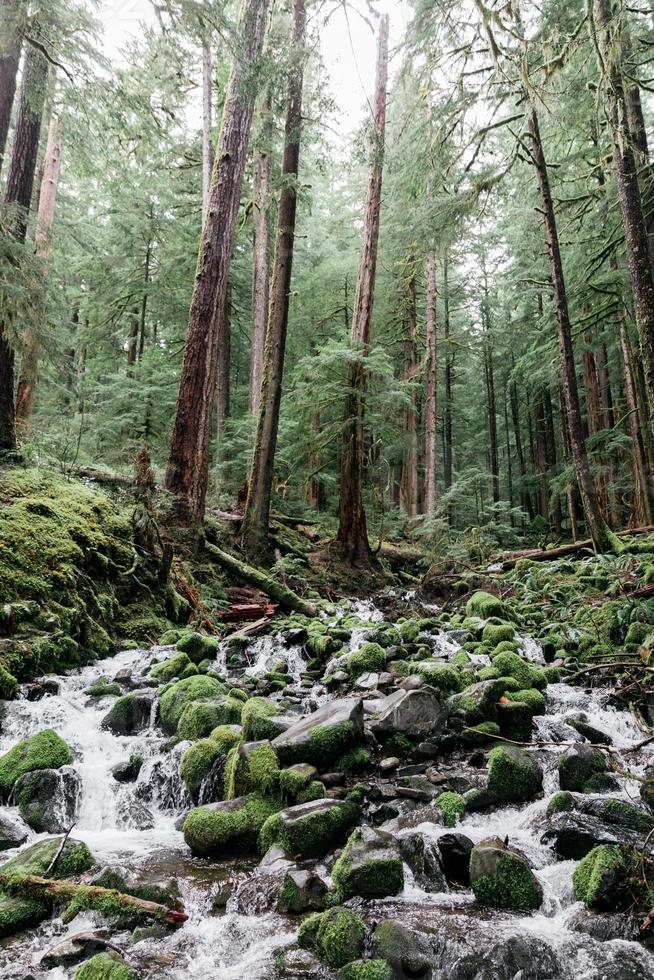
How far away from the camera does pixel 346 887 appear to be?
3.01 meters

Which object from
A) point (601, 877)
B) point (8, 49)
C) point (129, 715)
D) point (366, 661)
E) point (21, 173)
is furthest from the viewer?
point (21, 173)

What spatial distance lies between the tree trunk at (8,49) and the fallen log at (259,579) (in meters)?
7.35

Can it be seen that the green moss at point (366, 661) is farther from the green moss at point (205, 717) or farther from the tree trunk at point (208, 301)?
the tree trunk at point (208, 301)

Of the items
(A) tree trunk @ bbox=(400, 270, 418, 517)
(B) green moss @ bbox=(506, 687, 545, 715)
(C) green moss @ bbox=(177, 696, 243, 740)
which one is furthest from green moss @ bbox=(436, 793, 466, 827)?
(A) tree trunk @ bbox=(400, 270, 418, 517)

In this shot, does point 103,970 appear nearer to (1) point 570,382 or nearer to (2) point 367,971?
(2) point 367,971

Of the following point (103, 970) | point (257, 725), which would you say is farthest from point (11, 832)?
point (257, 725)

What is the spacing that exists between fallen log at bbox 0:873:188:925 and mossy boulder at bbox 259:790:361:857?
2.28ft

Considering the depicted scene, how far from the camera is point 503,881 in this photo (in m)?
2.98

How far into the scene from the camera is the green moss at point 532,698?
5.15 m

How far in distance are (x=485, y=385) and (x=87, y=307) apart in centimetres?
2117

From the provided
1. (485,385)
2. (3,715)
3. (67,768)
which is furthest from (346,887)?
(485,385)

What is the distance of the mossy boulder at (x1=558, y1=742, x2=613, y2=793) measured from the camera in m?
3.96

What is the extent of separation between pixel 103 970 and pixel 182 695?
109 inches

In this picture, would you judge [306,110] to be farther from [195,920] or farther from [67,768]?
[195,920]
